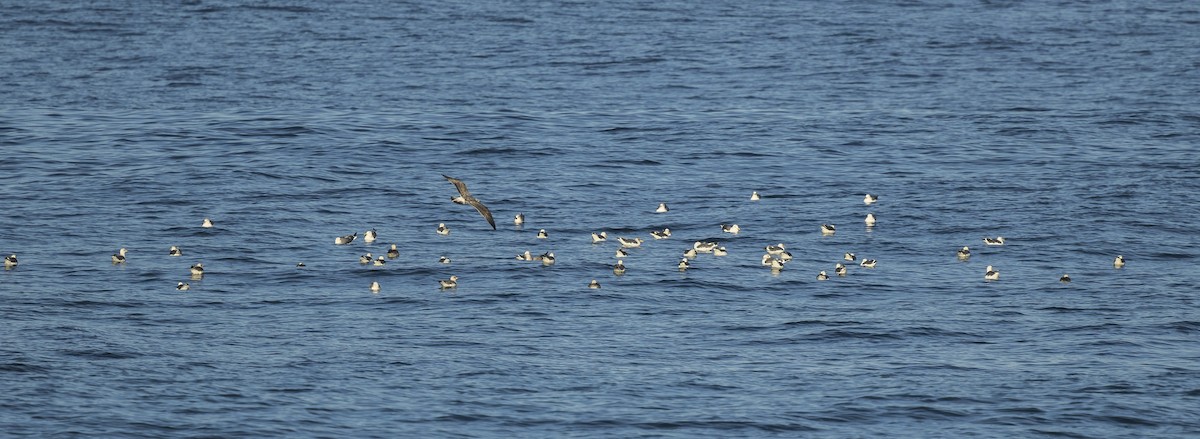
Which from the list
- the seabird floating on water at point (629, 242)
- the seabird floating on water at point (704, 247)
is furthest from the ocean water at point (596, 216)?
the seabird floating on water at point (704, 247)

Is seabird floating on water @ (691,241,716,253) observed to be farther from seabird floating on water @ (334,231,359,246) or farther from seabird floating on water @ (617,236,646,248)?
seabird floating on water @ (334,231,359,246)

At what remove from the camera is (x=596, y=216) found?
3822 centimetres

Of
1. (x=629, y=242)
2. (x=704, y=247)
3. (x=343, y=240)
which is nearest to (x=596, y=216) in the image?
(x=629, y=242)

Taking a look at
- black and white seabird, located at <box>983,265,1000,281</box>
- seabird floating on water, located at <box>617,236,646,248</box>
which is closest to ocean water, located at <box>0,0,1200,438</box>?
seabird floating on water, located at <box>617,236,646,248</box>

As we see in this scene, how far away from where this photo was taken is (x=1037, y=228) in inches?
1455

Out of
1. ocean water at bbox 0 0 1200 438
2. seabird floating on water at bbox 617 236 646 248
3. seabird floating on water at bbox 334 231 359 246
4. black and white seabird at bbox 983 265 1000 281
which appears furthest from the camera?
seabird floating on water at bbox 334 231 359 246

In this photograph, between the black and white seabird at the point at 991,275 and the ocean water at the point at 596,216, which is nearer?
the ocean water at the point at 596,216

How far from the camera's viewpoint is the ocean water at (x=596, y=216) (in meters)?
25.0

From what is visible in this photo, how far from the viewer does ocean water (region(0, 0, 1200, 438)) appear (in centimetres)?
2500

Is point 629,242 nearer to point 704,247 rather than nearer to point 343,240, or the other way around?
point 704,247

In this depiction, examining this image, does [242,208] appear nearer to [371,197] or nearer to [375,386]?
[371,197]

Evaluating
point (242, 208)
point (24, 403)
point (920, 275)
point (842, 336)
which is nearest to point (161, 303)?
point (24, 403)

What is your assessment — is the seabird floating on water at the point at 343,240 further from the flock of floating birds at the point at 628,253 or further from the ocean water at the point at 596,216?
the ocean water at the point at 596,216

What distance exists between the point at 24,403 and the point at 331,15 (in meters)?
44.7
